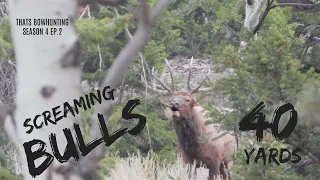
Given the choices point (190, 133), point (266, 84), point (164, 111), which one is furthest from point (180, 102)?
point (266, 84)

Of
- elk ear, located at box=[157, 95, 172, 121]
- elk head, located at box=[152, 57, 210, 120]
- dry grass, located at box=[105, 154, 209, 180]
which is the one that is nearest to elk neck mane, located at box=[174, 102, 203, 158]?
elk head, located at box=[152, 57, 210, 120]

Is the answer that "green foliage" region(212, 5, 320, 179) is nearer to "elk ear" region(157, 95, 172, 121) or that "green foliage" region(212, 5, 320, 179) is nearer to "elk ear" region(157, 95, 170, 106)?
"elk ear" region(157, 95, 170, 106)

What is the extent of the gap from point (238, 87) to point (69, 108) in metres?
3.04

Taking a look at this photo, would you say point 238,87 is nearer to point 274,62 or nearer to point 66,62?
point 274,62

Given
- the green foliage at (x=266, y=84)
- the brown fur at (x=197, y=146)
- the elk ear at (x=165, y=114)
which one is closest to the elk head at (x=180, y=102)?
the brown fur at (x=197, y=146)

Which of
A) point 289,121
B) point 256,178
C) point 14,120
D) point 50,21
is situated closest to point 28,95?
point 14,120

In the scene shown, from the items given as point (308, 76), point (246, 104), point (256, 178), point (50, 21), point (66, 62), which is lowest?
point (256, 178)

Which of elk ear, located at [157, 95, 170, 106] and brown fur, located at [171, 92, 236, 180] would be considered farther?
elk ear, located at [157, 95, 170, 106]

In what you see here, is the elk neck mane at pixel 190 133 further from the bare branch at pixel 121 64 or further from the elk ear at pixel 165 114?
the bare branch at pixel 121 64

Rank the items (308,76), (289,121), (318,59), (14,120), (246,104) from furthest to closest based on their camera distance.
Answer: (318,59) < (246,104) < (308,76) < (289,121) < (14,120)

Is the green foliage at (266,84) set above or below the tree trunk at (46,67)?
below

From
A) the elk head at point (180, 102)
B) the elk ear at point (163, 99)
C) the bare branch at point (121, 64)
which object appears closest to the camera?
the bare branch at point (121, 64)

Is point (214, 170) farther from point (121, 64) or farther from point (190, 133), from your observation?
point (121, 64)

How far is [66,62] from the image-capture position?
7.01 feet
